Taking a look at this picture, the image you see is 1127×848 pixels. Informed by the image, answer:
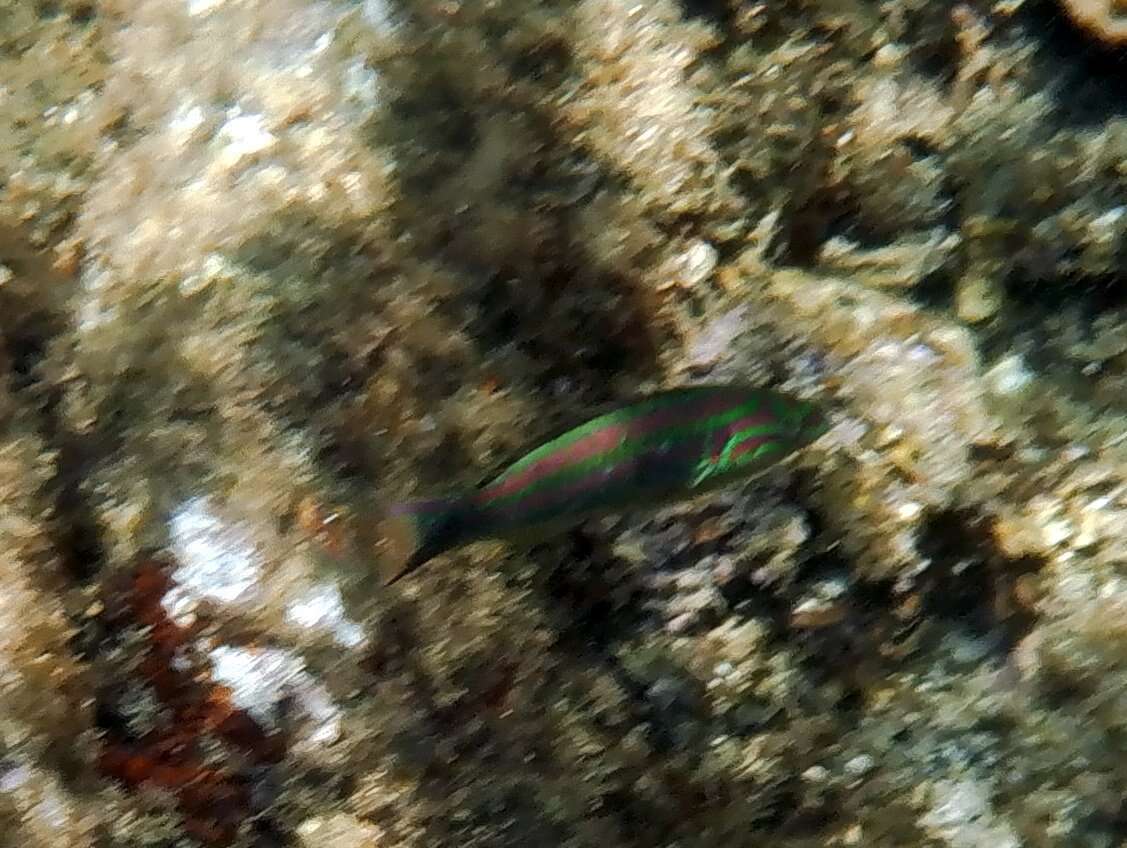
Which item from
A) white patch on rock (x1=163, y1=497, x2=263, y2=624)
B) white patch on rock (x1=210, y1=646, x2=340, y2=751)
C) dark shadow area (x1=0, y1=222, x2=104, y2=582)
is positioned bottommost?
white patch on rock (x1=210, y1=646, x2=340, y2=751)

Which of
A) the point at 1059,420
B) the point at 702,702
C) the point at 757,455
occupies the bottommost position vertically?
the point at 702,702

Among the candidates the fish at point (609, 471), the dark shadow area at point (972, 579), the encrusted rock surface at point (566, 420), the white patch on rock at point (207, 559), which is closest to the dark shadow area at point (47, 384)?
the encrusted rock surface at point (566, 420)

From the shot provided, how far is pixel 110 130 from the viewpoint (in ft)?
8.16

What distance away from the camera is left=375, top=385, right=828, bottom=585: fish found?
1.37m

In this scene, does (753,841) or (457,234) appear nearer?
(753,841)

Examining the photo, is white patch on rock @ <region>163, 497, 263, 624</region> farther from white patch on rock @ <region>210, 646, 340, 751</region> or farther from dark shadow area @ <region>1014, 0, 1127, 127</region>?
dark shadow area @ <region>1014, 0, 1127, 127</region>

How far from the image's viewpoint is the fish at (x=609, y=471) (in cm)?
137

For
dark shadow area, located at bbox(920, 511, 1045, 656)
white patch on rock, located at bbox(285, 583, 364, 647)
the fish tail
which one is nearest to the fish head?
the fish tail

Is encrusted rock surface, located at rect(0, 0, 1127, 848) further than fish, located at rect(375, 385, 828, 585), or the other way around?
encrusted rock surface, located at rect(0, 0, 1127, 848)

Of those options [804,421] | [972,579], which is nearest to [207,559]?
[804,421]

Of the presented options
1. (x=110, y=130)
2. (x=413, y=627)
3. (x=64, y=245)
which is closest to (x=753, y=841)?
(x=413, y=627)

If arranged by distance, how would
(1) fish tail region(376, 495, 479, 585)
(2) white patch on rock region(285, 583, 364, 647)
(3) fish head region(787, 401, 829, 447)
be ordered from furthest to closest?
(2) white patch on rock region(285, 583, 364, 647) < (3) fish head region(787, 401, 829, 447) < (1) fish tail region(376, 495, 479, 585)

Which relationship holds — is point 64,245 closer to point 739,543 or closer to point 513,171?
point 513,171

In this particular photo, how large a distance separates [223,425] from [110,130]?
1.05m
